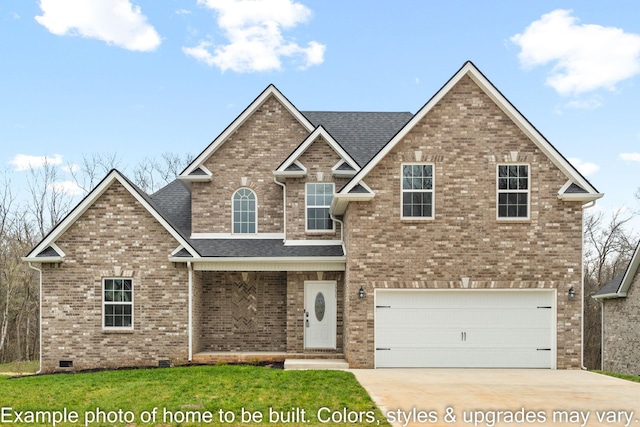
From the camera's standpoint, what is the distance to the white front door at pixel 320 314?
1816cm

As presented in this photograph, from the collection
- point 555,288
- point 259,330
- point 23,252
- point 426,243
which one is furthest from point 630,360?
point 23,252

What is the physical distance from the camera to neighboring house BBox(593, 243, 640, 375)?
A: 2177 cm

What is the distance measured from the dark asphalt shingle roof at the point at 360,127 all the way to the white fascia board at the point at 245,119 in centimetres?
98

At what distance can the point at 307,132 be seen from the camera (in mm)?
19688

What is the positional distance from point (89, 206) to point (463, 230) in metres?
10.4

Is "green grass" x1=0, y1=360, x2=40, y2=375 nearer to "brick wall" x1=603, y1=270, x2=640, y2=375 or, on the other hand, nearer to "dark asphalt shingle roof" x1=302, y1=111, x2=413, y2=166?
"dark asphalt shingle roof" x1=302, y1=111, x2=413, y2=166

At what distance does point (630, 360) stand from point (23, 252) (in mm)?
30626

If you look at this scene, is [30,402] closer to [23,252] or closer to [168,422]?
[168,422]

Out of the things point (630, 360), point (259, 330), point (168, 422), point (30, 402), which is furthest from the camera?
point (630, 360)

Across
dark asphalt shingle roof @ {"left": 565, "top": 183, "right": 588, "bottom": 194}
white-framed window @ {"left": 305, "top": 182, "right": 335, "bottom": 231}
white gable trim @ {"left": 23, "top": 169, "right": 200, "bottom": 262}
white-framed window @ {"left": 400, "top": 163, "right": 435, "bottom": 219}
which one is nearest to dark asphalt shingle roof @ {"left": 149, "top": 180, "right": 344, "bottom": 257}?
white gable trim @ {"left": 23, "top": 169, "right": 200, "bottom": 262}

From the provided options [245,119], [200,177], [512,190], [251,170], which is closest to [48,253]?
[200,177]

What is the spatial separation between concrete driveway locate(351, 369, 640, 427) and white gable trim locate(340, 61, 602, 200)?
480cm

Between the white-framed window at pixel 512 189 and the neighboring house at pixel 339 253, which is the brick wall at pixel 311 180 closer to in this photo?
the neighboring house at pixel 339 253

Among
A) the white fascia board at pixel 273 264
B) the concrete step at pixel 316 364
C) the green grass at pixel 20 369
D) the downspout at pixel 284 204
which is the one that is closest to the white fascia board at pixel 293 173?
the downspout at pixel 284 204
